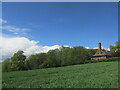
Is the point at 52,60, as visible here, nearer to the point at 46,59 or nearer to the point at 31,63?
the point at 46,59

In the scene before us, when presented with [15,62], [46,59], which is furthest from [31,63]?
[46,59]

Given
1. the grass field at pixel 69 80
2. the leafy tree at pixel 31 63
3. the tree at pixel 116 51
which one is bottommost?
the leafy tree at pixel 31 63

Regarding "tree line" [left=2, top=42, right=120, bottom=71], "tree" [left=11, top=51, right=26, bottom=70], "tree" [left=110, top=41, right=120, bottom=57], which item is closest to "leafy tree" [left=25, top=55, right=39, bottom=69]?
"tree line" [left=2, top=42, right=120, bottom=71]

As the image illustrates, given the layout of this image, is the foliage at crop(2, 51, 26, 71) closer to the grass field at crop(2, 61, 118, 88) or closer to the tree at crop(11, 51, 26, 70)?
the tree at crop(11, 51, 26, 70)

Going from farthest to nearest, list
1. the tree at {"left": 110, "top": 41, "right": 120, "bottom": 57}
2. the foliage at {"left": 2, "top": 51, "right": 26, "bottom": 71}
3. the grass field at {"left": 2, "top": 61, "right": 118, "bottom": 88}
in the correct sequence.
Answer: the tree at {"left": 110, "top": 41, "right": 120, "bottom": 57}, the foliage at {"left": 2, "top": 51, "right": 26, "bottom": 71}, the grass field at {"left": 2, "top": 61, "right": 118, "bottom": 88}

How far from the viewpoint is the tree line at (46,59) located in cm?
1631

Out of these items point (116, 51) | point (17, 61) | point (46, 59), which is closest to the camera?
point (17, 61)

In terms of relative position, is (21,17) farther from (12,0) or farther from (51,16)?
(51,16)

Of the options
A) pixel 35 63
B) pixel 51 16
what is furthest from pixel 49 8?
pixel 35 63

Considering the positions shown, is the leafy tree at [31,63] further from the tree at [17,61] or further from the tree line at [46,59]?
the tree at [17,61]

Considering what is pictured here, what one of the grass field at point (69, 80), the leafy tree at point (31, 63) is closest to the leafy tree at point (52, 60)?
the leafy tree at point (31, 63)

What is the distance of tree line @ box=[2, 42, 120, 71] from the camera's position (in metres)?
16.3

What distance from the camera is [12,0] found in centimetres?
376

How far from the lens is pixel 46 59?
1855cm
